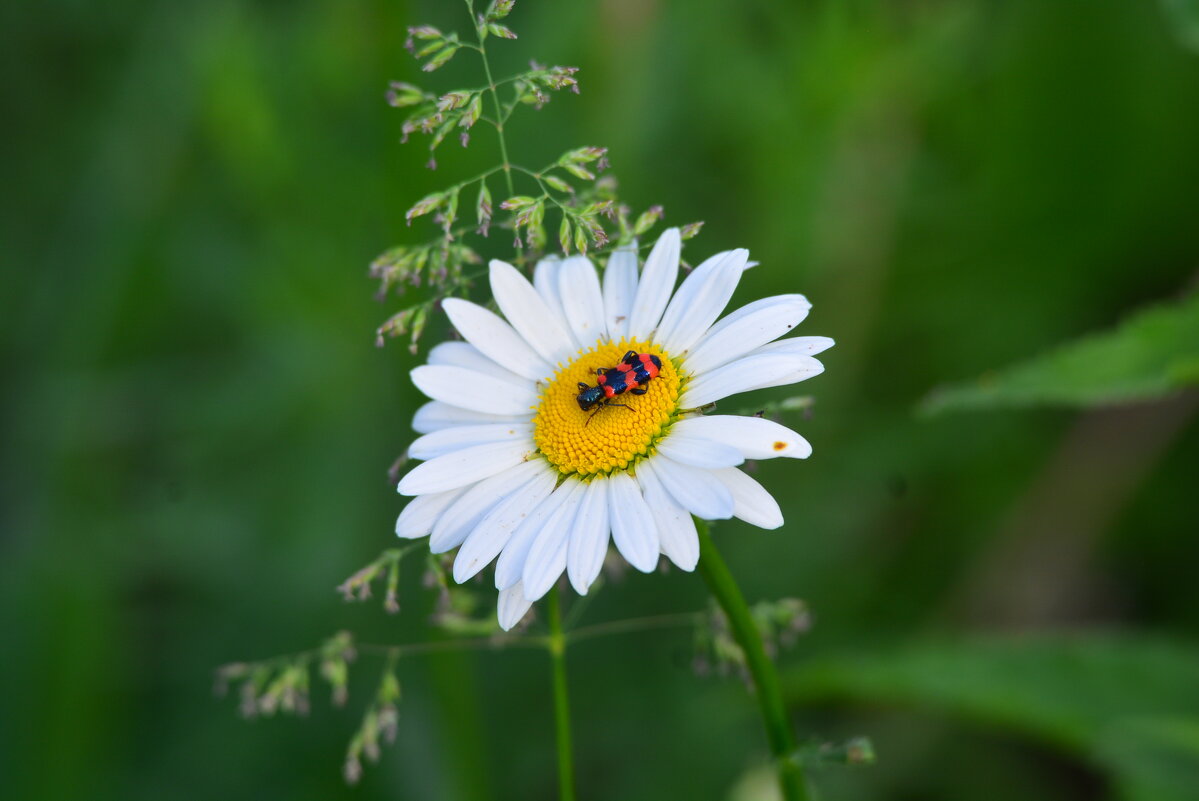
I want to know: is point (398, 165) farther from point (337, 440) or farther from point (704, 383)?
point (704, 383)

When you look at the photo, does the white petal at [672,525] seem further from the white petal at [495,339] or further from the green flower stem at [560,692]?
the white petal at [495,339]

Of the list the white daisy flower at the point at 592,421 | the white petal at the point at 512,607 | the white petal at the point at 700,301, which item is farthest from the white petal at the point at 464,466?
the white petal at the point at 700,301

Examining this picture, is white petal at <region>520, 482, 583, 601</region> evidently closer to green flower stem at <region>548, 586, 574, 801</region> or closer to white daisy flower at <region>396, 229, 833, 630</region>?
white daisy flower at <region>396, 229, 833, 630</region>

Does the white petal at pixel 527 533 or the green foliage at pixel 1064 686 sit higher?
the white petal at pixel 527 533

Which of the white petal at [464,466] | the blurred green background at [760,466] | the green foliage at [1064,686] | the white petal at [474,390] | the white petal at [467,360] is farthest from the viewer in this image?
the blurred green background at [760,466]

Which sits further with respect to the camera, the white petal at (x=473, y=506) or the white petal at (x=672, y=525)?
the white petal at (x=473, y=506)

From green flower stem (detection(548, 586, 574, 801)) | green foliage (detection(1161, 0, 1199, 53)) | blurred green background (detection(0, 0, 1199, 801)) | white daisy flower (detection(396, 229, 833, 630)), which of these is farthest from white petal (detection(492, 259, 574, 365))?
blurred green background (detection(0, 0, 1199, 801))

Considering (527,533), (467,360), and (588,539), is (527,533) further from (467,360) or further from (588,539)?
(467,360)

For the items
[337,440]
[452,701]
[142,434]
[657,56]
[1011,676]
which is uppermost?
[657,56]

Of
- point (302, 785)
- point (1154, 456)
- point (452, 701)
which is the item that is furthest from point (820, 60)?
point (302, 785)
